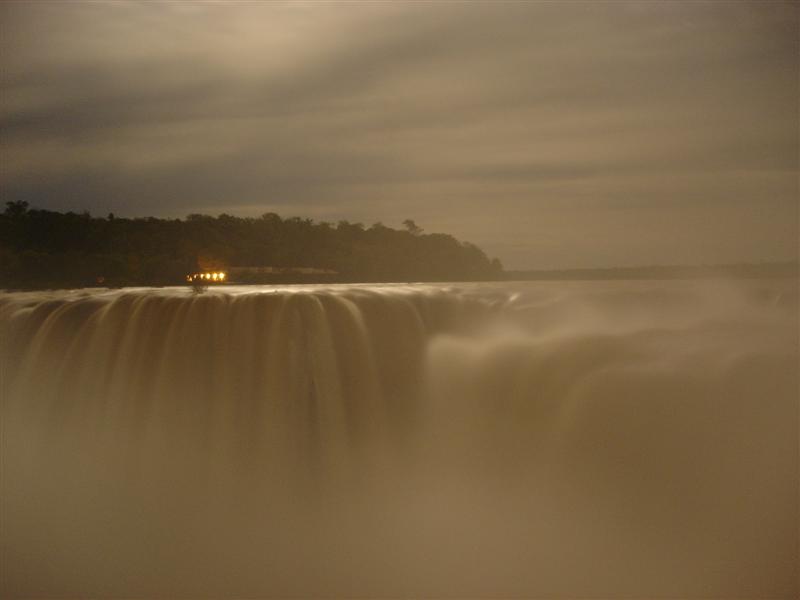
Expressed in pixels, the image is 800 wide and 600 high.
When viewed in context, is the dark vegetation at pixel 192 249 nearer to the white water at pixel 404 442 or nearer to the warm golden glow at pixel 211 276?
the warm golden glow at pixel 211 276

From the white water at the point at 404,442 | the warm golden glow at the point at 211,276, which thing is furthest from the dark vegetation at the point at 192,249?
the white water at the point at 404,442

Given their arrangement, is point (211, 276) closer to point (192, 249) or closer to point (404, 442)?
point (192, 249)

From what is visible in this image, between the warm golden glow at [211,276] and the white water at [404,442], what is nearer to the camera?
the white water at [404,442]

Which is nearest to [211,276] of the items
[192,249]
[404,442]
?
[192,249]

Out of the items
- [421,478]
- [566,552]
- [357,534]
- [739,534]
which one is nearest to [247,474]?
[357,534]

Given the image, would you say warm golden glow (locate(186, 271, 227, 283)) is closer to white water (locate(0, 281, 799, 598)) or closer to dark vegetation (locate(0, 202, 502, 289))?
dark vegetation (locate(0, 202, 502, 289))

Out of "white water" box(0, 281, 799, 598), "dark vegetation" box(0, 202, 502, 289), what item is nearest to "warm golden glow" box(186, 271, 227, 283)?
"dark vegetation" box(0, 202, 502, 289)
